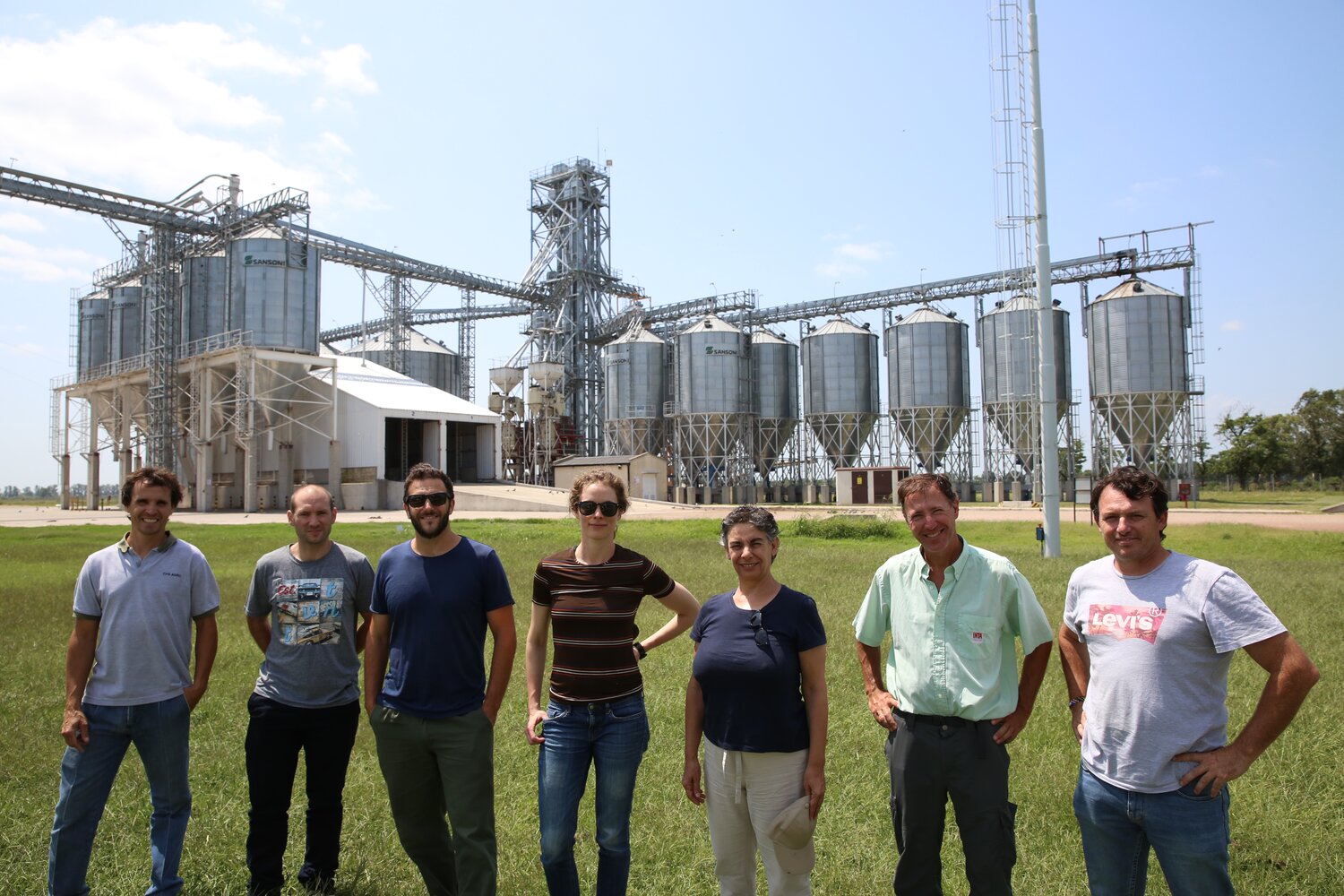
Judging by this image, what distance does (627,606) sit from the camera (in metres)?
4.43

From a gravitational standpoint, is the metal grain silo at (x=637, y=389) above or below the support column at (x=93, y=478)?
above

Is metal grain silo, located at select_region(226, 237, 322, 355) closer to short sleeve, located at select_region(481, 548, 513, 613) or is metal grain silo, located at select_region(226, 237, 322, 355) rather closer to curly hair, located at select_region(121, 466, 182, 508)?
curly hair, located at select_region(121, 466, 182, 508)

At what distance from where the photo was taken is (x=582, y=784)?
4406 millimetres

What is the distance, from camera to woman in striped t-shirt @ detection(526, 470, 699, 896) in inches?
170

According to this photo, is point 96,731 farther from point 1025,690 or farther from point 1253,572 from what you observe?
point 1253,572

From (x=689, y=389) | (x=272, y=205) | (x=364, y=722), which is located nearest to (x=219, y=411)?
(x=272, y=205)

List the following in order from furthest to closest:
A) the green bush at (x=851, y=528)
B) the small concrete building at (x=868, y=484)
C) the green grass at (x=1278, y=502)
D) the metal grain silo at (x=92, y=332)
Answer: the metal grain silo at (x=92, y=332) → the small concrete building at (x=868, y=484) → the green grass at (x=1278, y=502) → the green bush at (x=851, y=528)

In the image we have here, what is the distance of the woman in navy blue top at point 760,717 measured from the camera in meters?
3.98

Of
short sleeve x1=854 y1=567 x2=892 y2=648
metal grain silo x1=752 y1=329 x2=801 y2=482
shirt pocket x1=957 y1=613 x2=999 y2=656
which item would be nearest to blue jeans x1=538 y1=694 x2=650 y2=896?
short sleeve x1=854 y1=567 x2=892 y2=648

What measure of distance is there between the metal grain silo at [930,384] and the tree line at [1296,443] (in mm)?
25843

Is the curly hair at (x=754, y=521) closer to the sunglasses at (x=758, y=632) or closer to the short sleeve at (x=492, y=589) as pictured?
the sunglasses at (x=758, y=632)

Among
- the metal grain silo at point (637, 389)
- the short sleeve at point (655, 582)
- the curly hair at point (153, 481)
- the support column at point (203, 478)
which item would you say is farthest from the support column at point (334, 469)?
the short sleeve at point (655, 582)

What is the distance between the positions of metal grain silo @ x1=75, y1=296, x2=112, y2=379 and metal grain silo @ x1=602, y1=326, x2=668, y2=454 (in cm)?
3881

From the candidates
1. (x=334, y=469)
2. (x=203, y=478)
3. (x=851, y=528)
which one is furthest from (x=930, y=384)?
(x=203, y=478)
